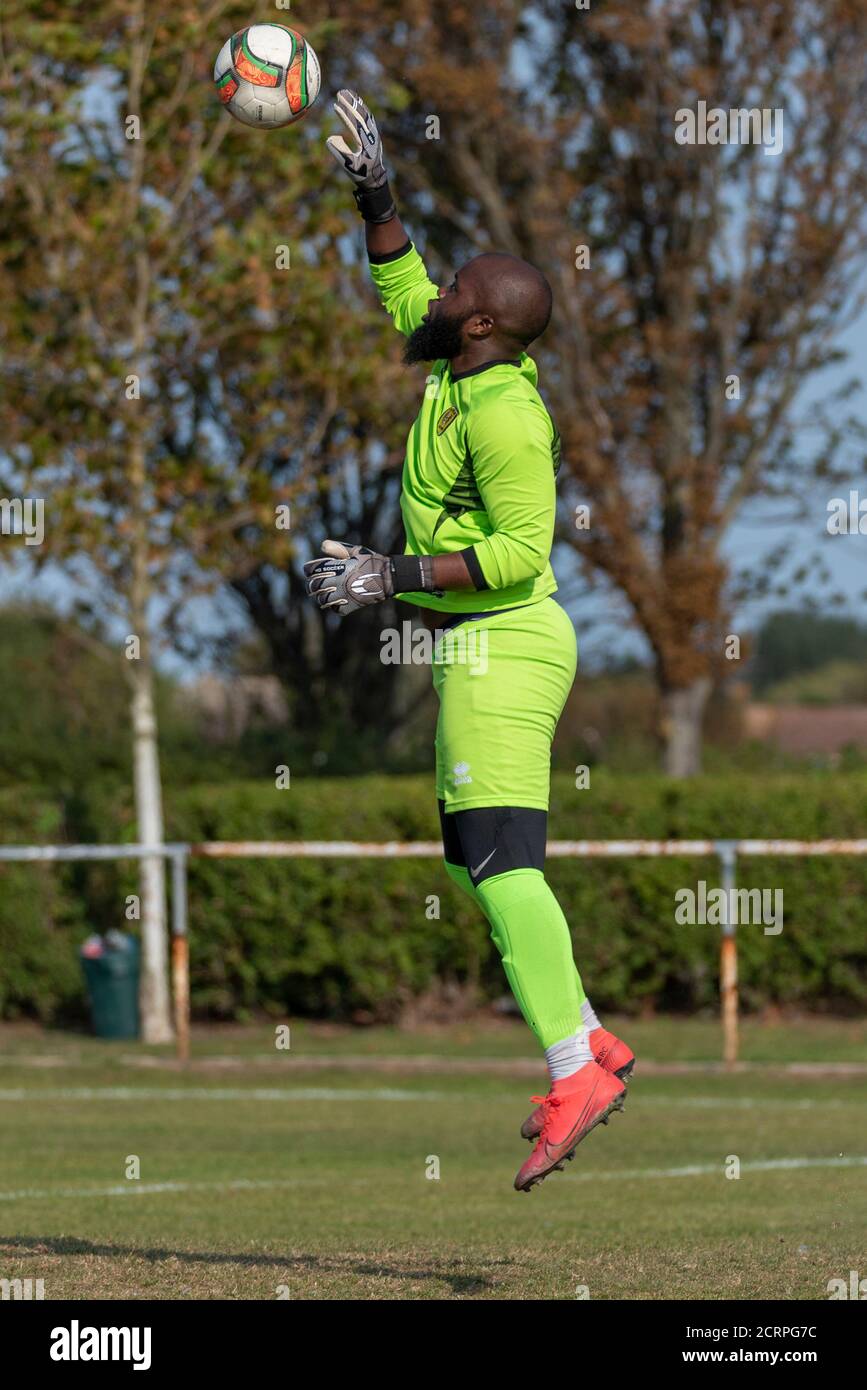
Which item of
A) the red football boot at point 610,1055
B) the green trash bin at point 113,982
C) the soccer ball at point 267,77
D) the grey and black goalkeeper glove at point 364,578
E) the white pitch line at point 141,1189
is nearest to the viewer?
the grey and black goalkeeper glove at point 364,578

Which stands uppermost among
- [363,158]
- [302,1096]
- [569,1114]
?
[363,158]

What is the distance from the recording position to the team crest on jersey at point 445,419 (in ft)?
18.3

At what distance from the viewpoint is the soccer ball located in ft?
20.8

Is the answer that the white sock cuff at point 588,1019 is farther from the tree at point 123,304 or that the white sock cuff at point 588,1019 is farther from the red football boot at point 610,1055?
the tree at point 123,304

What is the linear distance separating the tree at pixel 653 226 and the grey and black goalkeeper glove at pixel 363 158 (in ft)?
57.1

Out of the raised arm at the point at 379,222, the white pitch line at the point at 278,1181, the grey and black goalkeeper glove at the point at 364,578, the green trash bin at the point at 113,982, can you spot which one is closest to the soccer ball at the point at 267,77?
the raised arm at the point at 379,222

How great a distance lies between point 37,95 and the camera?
58.9ft

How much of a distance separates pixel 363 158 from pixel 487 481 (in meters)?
1.15

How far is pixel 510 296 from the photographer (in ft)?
18.3

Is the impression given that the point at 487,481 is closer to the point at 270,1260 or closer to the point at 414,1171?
the point at 270,1260

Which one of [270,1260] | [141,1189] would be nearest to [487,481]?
[270,1260]

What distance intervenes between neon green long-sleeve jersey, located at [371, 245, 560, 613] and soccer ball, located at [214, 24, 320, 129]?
3.78 ft

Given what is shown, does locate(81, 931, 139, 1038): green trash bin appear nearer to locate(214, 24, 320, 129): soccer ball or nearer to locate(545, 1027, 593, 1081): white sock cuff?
locate(214, 24, 320, 129): soccer ball

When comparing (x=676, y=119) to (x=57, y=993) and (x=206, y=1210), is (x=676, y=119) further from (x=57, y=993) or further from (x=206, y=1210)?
(x=206, y=1210)
